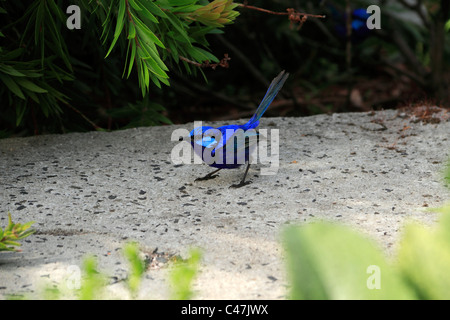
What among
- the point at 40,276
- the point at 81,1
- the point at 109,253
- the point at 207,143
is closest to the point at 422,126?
the point at 207,143

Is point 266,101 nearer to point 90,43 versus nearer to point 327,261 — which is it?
point 90,43

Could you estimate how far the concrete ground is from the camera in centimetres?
184

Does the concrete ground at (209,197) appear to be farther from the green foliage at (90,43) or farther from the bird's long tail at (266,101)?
the green foliage at (90,43)

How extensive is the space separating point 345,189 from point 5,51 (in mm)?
1975

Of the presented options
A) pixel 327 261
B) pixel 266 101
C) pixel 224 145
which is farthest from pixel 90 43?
pixel 327 261

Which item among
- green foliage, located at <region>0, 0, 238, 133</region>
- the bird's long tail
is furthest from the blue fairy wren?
green foliage, located at <region>0, 0, 238, 133</region>

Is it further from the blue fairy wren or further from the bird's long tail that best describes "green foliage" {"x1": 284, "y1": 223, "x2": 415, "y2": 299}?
the bird's long tail

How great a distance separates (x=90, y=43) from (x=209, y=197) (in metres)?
1.72

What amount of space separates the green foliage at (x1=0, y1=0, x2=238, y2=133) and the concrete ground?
397 millimetres

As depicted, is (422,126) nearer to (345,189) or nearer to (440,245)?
(345,189)

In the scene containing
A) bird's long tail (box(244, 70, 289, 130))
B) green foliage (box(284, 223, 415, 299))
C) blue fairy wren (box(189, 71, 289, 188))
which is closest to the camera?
green foliage (box(284, 223, 415, 299))

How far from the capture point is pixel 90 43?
384 cm

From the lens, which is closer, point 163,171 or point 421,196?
point 421,196

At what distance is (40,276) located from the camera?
1.77m
